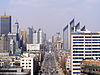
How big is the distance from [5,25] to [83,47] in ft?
452

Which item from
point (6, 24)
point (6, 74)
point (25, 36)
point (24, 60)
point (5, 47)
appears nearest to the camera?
point (6, 74)

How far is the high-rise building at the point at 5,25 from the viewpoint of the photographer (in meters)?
167

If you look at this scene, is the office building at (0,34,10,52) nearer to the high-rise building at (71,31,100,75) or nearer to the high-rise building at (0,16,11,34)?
the high-rise building at (0,16,11,34)

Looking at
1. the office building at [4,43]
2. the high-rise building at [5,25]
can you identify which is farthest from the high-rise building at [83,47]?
the high-rise building at [5,25]

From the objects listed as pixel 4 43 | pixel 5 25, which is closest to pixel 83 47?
pixel 4 43

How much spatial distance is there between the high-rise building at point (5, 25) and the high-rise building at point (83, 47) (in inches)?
5397

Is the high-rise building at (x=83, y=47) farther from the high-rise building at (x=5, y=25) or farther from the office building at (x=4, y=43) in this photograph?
the high-rise building at (x=5, y=25)

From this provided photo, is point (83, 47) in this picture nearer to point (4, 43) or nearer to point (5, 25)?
point (4, 43)

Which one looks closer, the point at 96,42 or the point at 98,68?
the point at 98,68

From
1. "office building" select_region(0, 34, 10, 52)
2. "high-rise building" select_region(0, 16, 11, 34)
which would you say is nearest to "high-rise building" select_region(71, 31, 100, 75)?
"office building" select_region(0, 34, 10, 52)

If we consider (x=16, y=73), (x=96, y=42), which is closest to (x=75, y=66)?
(x=96, y=42)

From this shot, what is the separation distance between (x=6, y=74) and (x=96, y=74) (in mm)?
10392

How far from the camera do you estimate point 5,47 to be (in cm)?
12319

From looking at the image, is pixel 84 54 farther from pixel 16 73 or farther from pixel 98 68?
pixel 98 68
